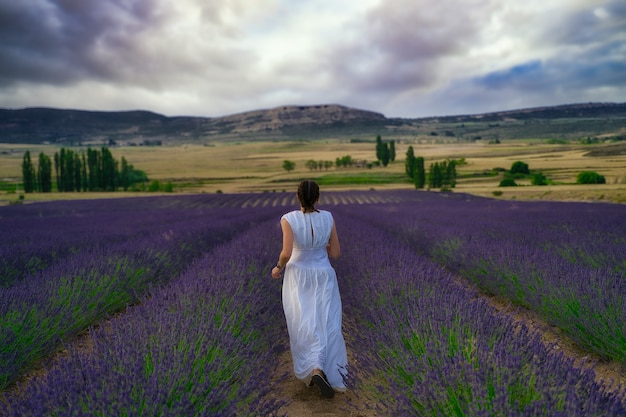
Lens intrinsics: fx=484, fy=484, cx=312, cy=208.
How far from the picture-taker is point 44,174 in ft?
140

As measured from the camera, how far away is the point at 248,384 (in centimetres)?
202

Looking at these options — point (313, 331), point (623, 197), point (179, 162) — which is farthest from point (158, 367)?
point (179, 162)

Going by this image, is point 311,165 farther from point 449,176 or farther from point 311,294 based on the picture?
point 311,294


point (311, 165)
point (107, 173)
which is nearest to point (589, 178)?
point (311, 165)

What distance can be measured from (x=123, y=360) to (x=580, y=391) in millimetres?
1613

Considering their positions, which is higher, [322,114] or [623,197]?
[322,114]

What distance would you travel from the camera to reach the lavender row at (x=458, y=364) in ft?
4.87

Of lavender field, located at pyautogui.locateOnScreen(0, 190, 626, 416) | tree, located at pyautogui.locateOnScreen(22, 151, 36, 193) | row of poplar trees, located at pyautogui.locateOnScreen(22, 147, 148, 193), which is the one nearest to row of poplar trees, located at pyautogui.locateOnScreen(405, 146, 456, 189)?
row of poplar trees, located at pyautogui.locateOnScreen(22, 147, 148, 193)

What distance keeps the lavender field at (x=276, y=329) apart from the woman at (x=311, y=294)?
183mm

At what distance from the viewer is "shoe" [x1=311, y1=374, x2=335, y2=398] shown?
2645 mm

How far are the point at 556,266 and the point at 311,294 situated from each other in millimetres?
2297

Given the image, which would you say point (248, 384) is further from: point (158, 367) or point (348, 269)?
point (348, 269)

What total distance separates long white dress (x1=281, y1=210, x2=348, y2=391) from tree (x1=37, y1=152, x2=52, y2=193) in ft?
150

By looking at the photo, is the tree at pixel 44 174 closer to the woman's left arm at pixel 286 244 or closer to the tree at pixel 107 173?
the tree at pixel 107 173
